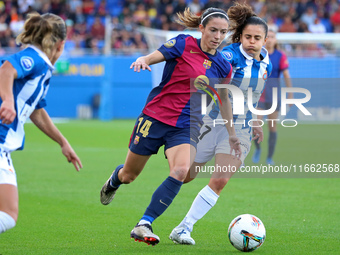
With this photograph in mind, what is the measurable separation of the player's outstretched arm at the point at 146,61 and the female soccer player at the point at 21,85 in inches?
26.8

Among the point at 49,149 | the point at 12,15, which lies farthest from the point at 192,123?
the point at 12,15

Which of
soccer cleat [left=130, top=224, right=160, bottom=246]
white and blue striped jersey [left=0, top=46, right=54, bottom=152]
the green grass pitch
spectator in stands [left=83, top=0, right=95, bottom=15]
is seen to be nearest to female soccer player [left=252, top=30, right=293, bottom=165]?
the green grass pitch

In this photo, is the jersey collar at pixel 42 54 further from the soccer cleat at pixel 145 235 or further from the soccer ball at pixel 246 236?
the soccer ball at pixel 246 236

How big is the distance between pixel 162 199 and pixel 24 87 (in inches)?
63.4

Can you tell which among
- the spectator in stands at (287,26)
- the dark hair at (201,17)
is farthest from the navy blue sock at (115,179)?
the spectator in stands at (287,26)

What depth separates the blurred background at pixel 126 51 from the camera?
2248cm

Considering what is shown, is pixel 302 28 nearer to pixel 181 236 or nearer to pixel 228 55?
pixel 228 55

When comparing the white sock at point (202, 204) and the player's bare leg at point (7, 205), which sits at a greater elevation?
the player's bare leg at point (7, 205)

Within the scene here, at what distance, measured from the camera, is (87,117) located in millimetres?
25438

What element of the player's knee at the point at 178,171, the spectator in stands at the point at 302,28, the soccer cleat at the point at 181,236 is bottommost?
the spectator in stands at the point at 302,28

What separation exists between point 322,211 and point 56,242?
3.37 meters

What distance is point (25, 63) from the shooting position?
14.4ft

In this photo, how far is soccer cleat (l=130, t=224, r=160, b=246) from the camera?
499 centimetres

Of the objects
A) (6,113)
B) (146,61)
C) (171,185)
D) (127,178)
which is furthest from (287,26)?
(6,113)
